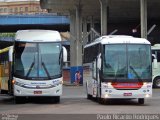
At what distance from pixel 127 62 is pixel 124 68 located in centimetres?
34

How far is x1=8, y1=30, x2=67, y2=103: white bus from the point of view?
995 inches

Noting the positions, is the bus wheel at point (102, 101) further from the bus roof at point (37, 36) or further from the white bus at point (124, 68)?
the bus roof at point (37, 36)

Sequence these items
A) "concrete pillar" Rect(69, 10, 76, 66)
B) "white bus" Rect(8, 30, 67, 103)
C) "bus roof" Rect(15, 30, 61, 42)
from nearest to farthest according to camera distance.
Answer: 1. "white bus" Rect(8, 30, 67, 103)
2. "bus roof" Rect(15, 30, 61, 42)
3. "concrete pillar" Rect(69, 10, 76, 66)

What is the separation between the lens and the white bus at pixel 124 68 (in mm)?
24031

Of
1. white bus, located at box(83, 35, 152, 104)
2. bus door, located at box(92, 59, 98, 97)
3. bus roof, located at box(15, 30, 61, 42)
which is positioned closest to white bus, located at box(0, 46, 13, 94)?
bus roof, located at box(15, 30, 61, 42)

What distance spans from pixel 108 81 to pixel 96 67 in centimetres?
187

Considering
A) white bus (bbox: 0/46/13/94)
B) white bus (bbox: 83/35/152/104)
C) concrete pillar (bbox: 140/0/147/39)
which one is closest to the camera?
white bus (bbox: 83/35/152/104)

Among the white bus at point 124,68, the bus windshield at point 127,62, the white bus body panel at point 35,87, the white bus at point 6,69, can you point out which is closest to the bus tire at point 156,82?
the white bus at point 6,69

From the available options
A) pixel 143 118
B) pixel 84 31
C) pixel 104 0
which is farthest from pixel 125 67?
pixel 84 31

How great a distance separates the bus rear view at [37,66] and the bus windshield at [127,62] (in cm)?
263

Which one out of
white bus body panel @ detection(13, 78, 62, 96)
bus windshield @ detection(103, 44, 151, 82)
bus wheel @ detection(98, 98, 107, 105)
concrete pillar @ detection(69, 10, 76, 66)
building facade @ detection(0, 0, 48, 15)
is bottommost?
bus wheel @ detection(98, 98, 107, 105)

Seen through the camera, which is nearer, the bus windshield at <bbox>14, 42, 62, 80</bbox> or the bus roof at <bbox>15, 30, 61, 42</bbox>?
the bus windshield at <bbox>14, 42, 62, 80</bbox>

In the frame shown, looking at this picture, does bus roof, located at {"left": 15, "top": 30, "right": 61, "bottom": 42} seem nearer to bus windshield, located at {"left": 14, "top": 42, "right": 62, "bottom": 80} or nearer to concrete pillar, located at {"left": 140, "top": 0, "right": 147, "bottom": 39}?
bus windshield, located at {"left": 14, "top": 42, "right": 62, "bottom": 80}

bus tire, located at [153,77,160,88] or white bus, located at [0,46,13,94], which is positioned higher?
white bus, located at [0,46,13,94]
